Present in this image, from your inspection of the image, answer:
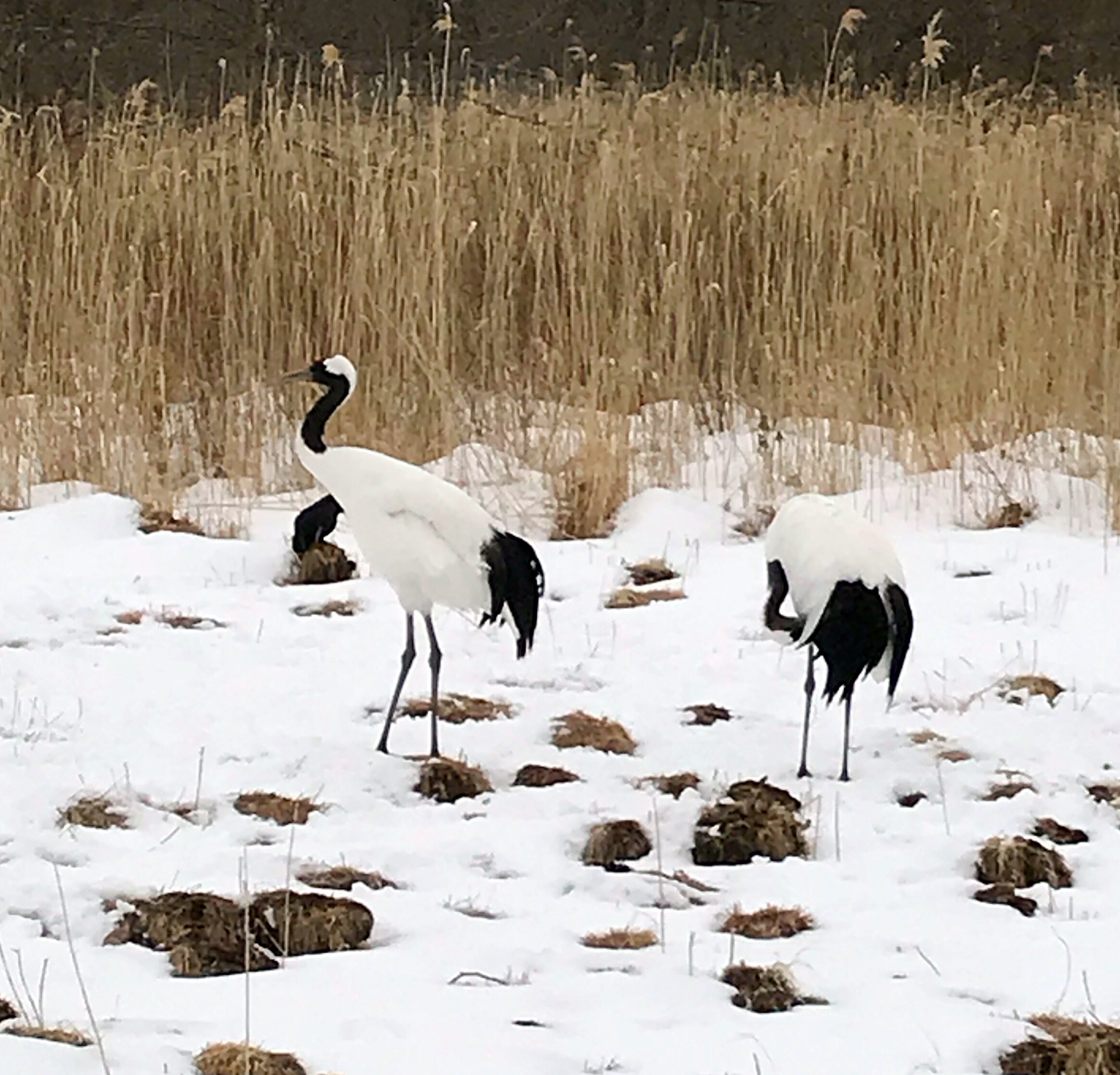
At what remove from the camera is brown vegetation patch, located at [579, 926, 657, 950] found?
2.72 meters

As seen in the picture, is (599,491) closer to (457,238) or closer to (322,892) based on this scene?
(457,238)

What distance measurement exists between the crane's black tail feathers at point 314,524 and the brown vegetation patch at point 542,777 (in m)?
1.63

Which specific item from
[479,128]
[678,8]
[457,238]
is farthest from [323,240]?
[678,8]

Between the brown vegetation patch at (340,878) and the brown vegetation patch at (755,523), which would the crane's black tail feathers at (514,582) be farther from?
the brown vegetation patch at (755,523)

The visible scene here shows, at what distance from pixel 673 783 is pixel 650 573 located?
155 centimetres

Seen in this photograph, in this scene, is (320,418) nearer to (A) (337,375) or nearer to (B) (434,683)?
(A) (337,375)

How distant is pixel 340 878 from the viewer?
2.95m

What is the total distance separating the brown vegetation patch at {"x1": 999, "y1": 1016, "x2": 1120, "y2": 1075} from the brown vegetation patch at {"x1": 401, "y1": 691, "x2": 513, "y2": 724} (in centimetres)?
182

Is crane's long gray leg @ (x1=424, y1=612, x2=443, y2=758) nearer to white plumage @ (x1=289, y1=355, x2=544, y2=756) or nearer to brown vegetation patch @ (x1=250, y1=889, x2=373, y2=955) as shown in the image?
white plumage @ (x1=289, y1=355, x2=544, y2=756)

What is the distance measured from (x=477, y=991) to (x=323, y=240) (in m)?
4.43

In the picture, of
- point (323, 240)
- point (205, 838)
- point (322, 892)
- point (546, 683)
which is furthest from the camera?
point (323, 240)

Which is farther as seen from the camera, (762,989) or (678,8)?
(678,8)

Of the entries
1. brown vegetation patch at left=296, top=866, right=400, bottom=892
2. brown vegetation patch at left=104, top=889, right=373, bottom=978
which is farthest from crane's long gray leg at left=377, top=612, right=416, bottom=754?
brown vegetation patch at left=104, top=889, right=373, bottom=978

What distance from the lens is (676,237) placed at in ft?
21.9
